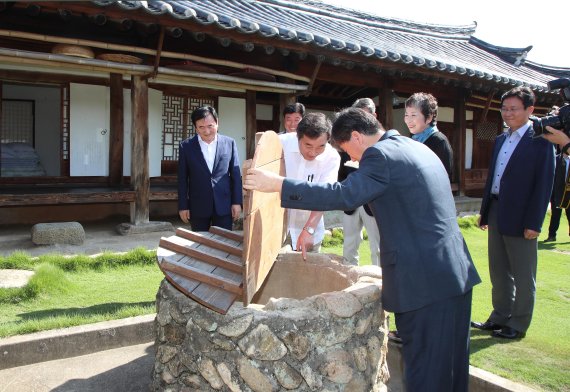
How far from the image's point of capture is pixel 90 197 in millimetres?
7043

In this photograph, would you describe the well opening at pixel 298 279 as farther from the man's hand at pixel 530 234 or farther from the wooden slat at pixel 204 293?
the man's hand at pixel 530 234

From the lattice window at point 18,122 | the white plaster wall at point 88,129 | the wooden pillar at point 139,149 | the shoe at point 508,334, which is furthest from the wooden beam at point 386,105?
the lattice window at point 18,122

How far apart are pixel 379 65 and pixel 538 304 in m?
4.74

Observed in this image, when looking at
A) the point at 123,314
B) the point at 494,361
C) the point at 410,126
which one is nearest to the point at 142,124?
the point at 123,314

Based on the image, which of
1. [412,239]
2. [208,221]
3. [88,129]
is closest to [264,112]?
[88,129]

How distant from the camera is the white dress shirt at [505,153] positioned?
3.99 metres

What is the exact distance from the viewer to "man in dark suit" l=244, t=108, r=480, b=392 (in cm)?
227

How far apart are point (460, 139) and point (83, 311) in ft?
31.0

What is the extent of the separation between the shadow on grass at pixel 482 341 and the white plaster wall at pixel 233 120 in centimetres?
593

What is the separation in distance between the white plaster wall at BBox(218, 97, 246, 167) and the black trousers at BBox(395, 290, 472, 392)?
701 cm

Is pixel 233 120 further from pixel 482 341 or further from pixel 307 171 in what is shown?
pixel 482 341

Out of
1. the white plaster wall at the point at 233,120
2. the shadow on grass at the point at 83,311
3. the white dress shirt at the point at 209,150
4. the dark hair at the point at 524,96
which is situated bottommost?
the shadow on grass at the point at 83,311

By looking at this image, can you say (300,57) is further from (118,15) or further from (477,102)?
(477,102)

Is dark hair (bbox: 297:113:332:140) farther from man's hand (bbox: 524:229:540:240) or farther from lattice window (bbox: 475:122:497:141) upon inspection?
lattice window (bbox: 475:122:497:141)
